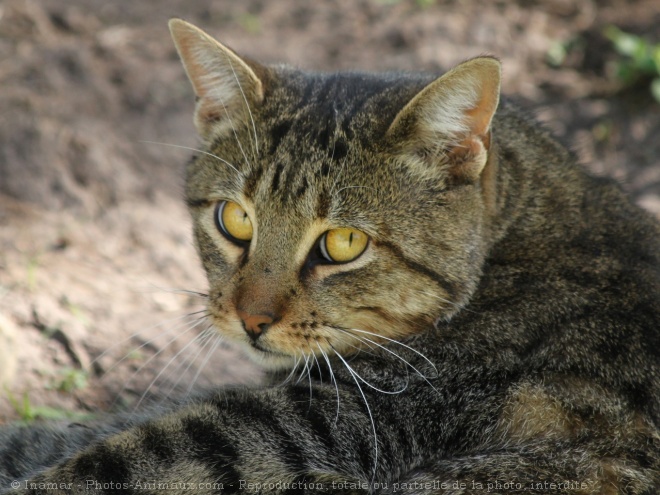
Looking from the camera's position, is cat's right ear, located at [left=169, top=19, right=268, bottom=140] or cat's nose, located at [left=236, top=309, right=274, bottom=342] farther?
cat's right ear, located at [left=169, top=19, right=268, bottom=140]

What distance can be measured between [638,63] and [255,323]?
5.27 metres

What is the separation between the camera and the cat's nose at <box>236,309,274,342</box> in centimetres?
320

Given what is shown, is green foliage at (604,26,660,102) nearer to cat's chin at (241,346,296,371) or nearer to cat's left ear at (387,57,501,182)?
cat's left ear at (387,57,501,182)

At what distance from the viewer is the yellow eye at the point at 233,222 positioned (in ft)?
11.3

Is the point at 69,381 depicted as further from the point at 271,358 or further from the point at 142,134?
the point at 142,134

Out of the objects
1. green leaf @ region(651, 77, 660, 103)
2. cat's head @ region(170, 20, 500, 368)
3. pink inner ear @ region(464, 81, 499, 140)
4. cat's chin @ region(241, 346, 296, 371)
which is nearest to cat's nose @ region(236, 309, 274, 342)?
cat's head @ region(170, 20, 500, 368)

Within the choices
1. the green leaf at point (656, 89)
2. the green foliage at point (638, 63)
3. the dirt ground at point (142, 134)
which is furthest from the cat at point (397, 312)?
the green foliage at point (638, 63)

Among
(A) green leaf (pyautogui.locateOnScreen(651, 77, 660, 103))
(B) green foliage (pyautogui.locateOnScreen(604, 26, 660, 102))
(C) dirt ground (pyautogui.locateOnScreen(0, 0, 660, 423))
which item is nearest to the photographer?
(C) dirt ground (pyautogui.locateOnScreen(0, 0, 660, 423))

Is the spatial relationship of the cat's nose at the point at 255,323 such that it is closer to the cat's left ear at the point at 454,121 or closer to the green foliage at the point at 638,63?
the cat's left ear at the point at 454,121

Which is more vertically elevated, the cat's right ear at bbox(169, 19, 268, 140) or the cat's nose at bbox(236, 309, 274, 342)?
the cat's right ear at bbox(169, 19, 268, 140)

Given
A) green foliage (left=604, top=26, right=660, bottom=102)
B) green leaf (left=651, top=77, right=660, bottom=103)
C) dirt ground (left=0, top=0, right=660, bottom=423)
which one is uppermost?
green foliage (left=604, top=26, right=660, bottom=102)

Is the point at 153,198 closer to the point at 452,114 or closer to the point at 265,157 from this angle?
the point at 265,157

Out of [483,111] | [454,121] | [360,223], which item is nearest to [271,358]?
[360,223]

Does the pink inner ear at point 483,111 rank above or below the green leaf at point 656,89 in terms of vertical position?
above
